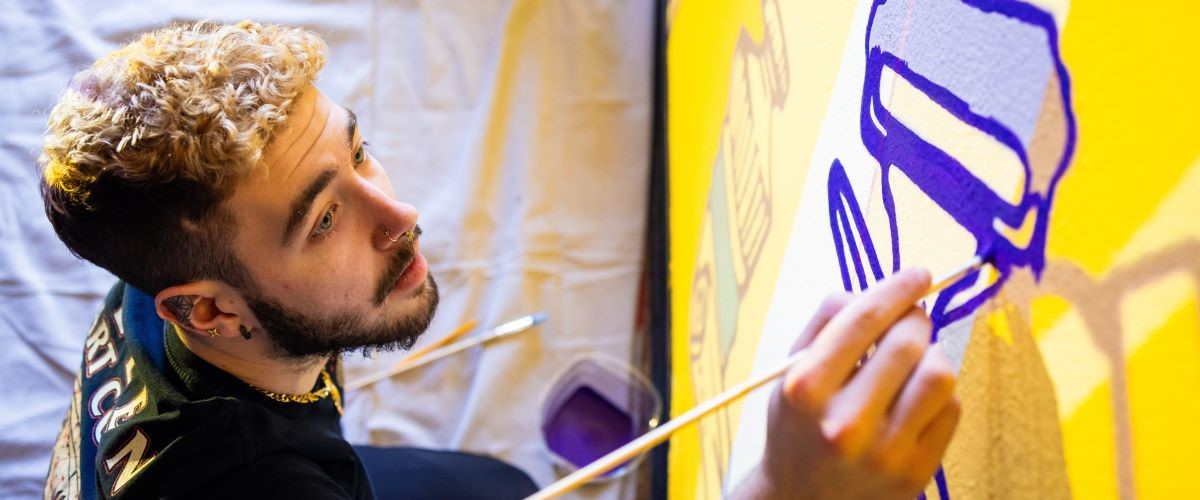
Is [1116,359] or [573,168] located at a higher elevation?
[1116,359]

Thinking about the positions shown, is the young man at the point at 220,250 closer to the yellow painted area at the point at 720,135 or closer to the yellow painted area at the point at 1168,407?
the yellow painted area at the point at 720,135

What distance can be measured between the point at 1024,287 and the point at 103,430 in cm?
73

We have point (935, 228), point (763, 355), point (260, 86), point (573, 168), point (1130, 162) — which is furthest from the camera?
point (573, 168)

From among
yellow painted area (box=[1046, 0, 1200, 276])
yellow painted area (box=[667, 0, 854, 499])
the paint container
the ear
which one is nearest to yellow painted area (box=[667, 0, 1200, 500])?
yellow painted area (box=[1046, 0, 1200, 276])

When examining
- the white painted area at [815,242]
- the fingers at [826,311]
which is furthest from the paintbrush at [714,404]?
the white painted area at [815,242]

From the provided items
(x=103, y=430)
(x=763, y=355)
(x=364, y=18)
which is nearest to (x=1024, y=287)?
(x=763, y=355)

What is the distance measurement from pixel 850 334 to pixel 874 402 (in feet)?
0.11

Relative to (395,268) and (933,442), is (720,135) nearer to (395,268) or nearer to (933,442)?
(395,268)

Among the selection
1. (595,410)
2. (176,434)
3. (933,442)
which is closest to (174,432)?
(176,434)

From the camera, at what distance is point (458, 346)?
1422 mm

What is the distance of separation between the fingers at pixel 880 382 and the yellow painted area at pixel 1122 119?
7 cm

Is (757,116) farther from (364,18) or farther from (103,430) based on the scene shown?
(364,18)

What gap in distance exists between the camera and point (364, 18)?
1641 millimetres

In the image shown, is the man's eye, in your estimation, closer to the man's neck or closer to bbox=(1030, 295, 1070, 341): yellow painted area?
the man's neck
